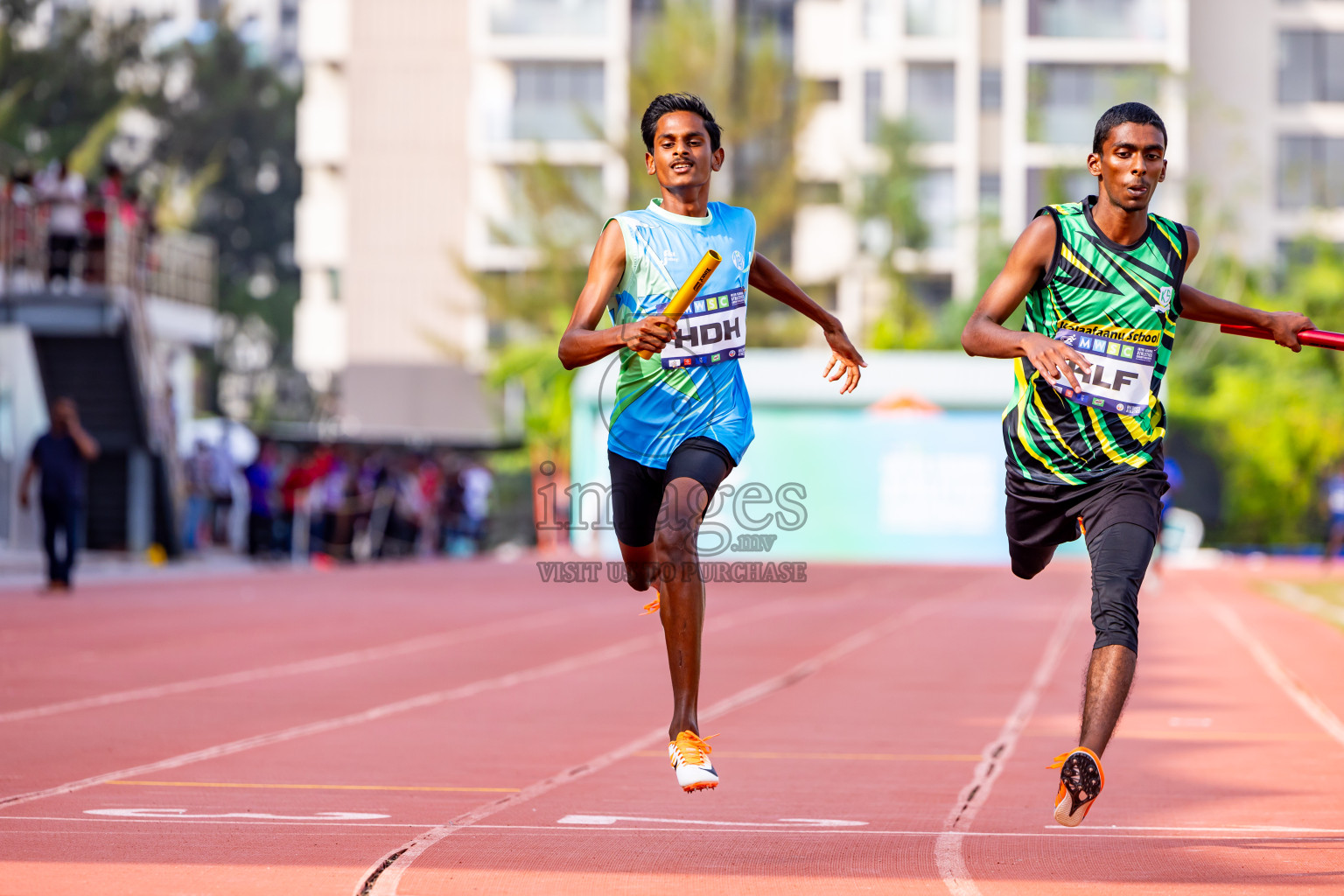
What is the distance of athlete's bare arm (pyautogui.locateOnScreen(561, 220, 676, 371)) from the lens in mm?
5750

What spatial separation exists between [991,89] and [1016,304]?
5219 centimetres

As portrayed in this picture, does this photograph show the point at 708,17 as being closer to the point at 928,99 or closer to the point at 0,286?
the point at 928,99

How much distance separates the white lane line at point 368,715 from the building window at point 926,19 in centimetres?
4114

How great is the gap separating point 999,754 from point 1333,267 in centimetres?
4240

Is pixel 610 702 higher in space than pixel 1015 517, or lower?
lower

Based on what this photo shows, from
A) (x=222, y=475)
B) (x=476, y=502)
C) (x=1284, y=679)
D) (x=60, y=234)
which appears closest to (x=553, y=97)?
(x=476, y=502)

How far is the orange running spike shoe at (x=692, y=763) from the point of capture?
6086 millimetres

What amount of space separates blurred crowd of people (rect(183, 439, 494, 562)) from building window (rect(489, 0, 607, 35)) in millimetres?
24636

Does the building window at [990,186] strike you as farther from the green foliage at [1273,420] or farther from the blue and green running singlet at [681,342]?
the blue and green running singlet at [681,342]

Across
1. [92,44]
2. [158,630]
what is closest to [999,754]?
[158,630]

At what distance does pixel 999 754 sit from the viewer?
28.8ft

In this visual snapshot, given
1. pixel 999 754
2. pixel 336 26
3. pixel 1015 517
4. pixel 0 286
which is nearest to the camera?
pixel 1015 517

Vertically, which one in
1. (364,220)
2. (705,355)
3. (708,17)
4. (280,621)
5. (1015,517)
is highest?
(708,17)

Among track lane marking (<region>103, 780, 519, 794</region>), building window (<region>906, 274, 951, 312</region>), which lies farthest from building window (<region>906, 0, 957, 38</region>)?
track lane marking (<region>103, 780, 519, 794</region>)
